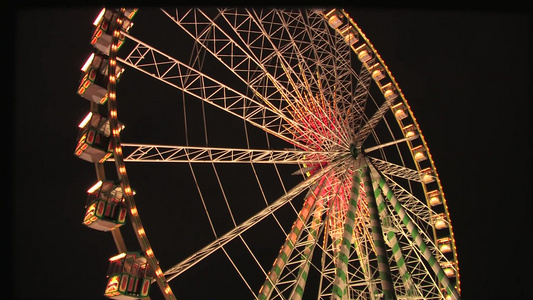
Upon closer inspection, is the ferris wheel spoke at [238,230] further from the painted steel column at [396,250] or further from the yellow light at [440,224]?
the yellow light at [440,224]

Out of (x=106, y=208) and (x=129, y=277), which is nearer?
(x=129, y=277)

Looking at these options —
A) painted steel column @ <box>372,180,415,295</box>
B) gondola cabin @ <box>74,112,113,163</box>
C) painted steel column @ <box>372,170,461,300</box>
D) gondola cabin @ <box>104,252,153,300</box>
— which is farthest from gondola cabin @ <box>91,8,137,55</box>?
A: painted steel column @ <box>372,180,415,295</box>

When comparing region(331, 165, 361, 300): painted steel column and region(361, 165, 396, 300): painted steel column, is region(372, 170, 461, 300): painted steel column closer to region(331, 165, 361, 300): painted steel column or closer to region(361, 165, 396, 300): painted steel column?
region(361, 165, 396, 300): painted steel column

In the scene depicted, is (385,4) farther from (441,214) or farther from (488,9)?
(441,214)

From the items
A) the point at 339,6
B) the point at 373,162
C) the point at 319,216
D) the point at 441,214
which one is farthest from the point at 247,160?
the point at 339,6

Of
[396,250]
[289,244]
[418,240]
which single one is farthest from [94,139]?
[418,240]

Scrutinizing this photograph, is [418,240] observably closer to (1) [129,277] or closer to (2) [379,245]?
(2) [379,245]

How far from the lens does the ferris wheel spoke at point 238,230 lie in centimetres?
1223

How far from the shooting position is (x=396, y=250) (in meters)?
13.5

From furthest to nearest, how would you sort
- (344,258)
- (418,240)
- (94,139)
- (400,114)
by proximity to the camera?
(400,114) < (418,240) < (94,139) < (344,258)

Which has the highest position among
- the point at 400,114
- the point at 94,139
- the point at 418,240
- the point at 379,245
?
the point at 94,139

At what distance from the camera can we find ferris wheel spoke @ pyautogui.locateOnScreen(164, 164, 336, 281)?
40.1ft

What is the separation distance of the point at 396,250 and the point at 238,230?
426cm

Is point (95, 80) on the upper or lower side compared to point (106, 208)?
upper
